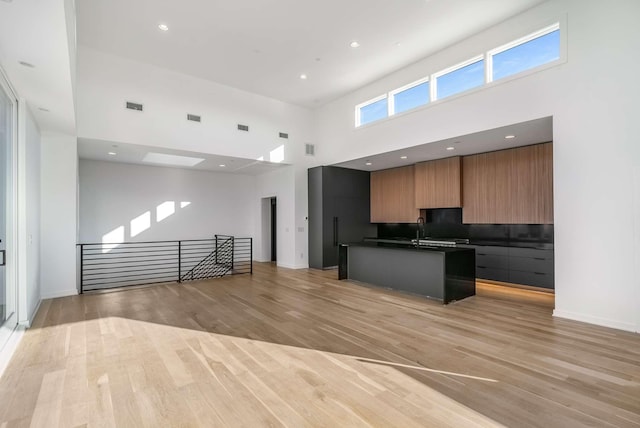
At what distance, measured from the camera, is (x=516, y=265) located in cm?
604

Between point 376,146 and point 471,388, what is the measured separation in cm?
543

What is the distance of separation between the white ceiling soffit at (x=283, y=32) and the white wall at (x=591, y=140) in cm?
91

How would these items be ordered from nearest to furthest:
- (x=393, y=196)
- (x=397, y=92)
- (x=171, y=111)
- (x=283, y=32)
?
(x=283, y=32) < (x=171, y=111) < (x=397, y=92) < (x=393, y=196)

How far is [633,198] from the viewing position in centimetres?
374

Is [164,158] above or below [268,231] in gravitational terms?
above

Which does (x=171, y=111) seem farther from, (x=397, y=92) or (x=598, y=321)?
(x=598, y=321)

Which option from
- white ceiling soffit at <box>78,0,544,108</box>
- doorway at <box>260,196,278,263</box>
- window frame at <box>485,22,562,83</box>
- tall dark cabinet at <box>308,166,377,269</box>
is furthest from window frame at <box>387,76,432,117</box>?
doorway at <box>260,196,278,263</box>

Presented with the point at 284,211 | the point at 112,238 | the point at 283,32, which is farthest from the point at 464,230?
Answer: the point at 112,238

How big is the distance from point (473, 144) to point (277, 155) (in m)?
4.70

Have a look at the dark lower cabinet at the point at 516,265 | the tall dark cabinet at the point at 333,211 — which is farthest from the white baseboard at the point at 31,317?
the dark lower cabinet at the point at 516,265

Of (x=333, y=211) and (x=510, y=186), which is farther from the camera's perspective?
(x=333, y=211)

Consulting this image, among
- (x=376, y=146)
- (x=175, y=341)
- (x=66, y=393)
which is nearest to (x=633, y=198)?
(x=376, y=146)

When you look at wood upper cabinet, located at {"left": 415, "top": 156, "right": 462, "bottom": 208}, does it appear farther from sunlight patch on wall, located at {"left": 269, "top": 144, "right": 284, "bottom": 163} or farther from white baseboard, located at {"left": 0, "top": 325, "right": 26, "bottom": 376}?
white baseboard, located at {"left": 0, "top": 325, "right": 26, "bottom": 376}

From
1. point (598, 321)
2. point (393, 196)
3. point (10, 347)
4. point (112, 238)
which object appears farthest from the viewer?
point (393, 196)
